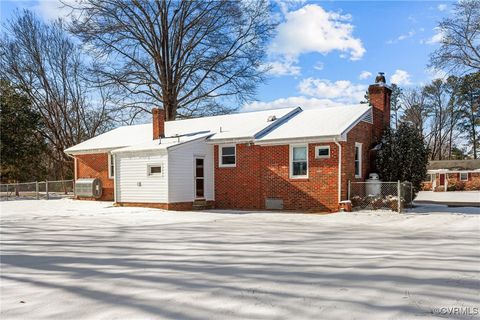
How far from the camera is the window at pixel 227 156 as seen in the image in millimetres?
17764

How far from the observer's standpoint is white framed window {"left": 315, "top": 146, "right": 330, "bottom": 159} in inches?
608

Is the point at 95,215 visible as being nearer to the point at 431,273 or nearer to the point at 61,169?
the point at 431,273

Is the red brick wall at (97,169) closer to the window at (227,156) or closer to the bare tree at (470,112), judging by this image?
the window at (227,156)

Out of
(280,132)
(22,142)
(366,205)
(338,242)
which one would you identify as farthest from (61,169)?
(338,242)

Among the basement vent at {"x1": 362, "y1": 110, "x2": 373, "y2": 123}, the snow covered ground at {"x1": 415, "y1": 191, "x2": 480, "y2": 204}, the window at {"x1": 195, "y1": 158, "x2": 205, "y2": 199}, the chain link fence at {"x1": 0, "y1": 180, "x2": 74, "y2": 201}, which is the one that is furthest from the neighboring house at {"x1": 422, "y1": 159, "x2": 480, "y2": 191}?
the chain link fence at {"x1": 0, "y1": 180, "x2": 74, "y2": 201}

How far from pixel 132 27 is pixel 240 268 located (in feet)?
93.5

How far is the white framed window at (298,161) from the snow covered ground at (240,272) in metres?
5.00

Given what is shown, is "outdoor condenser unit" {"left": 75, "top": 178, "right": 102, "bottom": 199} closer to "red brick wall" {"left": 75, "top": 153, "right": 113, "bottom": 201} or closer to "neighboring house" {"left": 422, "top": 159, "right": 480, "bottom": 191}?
"red brick wall" {"left": 75, "top": 153, "right": 113, "bottom": 201}

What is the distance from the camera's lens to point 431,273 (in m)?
5.54

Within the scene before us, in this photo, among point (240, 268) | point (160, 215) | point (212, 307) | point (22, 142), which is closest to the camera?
point (212, 307)

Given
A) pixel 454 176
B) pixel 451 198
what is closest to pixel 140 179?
pixel 451 198

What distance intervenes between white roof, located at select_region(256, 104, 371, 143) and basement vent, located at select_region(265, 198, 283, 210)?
2.41 meters

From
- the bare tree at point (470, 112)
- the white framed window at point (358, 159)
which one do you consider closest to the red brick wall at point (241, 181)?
the white framed window at point (358, 159)

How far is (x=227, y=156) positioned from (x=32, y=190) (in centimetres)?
1517
